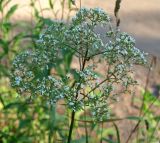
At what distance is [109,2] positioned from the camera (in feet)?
20.4

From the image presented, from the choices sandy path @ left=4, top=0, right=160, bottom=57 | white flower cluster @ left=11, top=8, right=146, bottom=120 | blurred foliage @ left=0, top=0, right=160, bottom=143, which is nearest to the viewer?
white flower cluster @ left=11, top=8, right=146, bottom=120

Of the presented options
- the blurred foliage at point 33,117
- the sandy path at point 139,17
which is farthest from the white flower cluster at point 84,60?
the sandy path at point 139,17

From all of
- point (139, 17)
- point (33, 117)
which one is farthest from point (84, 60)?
point (139, 17)

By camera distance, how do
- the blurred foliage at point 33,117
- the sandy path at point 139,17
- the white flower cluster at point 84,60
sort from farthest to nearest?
the sandy path at point 139,17, the blurred foliage at point 33,117, the white flower cluster at point 84,60

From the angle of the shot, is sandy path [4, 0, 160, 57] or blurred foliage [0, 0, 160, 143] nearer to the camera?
blurred foliage [0, 0, 160, 143]

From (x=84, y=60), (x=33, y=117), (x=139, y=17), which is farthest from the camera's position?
(x=139, y=17)

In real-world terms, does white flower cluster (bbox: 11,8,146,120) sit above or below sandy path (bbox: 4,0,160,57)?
below

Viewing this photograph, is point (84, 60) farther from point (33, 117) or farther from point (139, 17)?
point (139, 17)

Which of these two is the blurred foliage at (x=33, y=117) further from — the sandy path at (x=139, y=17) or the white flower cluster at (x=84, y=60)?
the sandy path at (x=139, y=17)

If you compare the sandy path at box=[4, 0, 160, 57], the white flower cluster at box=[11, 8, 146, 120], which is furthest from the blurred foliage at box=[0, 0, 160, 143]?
the sandy path at box=[4, 0, 160, 57]

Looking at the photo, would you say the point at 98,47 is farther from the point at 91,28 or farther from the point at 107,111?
the point at 107,111

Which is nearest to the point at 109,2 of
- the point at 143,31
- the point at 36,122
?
the point at 143,31

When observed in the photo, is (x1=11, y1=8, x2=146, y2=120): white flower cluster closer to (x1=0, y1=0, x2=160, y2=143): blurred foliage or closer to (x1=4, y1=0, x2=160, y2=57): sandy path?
(x1=0, y1=0, x2=160, y2=143): blurred foliage

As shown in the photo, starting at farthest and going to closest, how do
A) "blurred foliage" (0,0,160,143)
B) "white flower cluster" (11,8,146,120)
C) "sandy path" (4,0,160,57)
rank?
"sandy path" (4,0,160,57), "blurred foliage" (0,0,160,143), "white flower cluster" (11,8,146,120)
